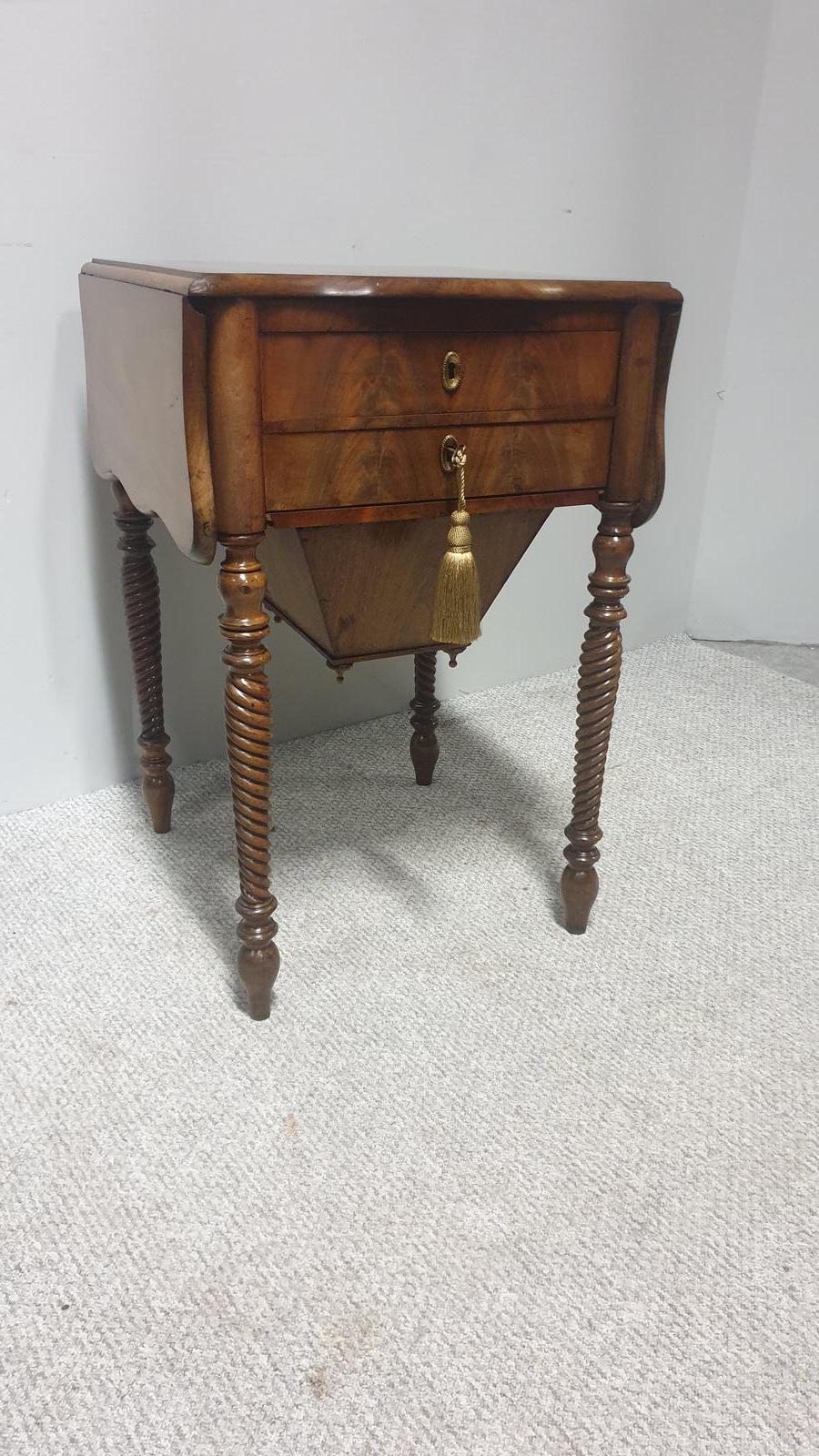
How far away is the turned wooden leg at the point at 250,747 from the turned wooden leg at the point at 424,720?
681 mm

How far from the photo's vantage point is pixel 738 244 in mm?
2551

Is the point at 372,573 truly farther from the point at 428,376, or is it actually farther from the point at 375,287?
the point at 375,287

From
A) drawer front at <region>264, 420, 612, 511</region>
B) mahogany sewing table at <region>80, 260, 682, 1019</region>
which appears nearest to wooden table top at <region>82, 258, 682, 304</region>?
mahogany sewing table at <region>80, 260, 682, 1019</region>

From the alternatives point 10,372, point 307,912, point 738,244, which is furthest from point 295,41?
point 307,912

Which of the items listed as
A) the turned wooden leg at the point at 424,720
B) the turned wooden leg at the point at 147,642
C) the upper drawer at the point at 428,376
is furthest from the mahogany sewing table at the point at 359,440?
the turned wooden leg at the point at 424,720

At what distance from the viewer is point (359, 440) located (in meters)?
1.23

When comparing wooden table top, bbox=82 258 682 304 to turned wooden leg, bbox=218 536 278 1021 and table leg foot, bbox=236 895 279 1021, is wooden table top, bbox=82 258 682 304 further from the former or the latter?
table leg foot, bbox=236 895 279 1021

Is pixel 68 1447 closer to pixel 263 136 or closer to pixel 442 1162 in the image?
pixel 442 1162

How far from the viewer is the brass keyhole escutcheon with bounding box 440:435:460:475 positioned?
50.4 inches

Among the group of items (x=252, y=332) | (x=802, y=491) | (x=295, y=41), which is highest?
(x=295, y=41)

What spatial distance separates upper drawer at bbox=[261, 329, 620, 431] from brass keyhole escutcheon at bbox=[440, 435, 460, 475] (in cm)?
3

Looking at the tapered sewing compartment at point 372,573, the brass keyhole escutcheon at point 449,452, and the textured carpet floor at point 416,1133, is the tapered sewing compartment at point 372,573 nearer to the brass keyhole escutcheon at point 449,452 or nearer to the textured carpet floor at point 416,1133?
the brass keyhole escutcheon at point 449,452

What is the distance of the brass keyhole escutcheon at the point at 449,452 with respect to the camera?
50.4 inches

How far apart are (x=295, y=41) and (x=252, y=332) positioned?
97 cm
